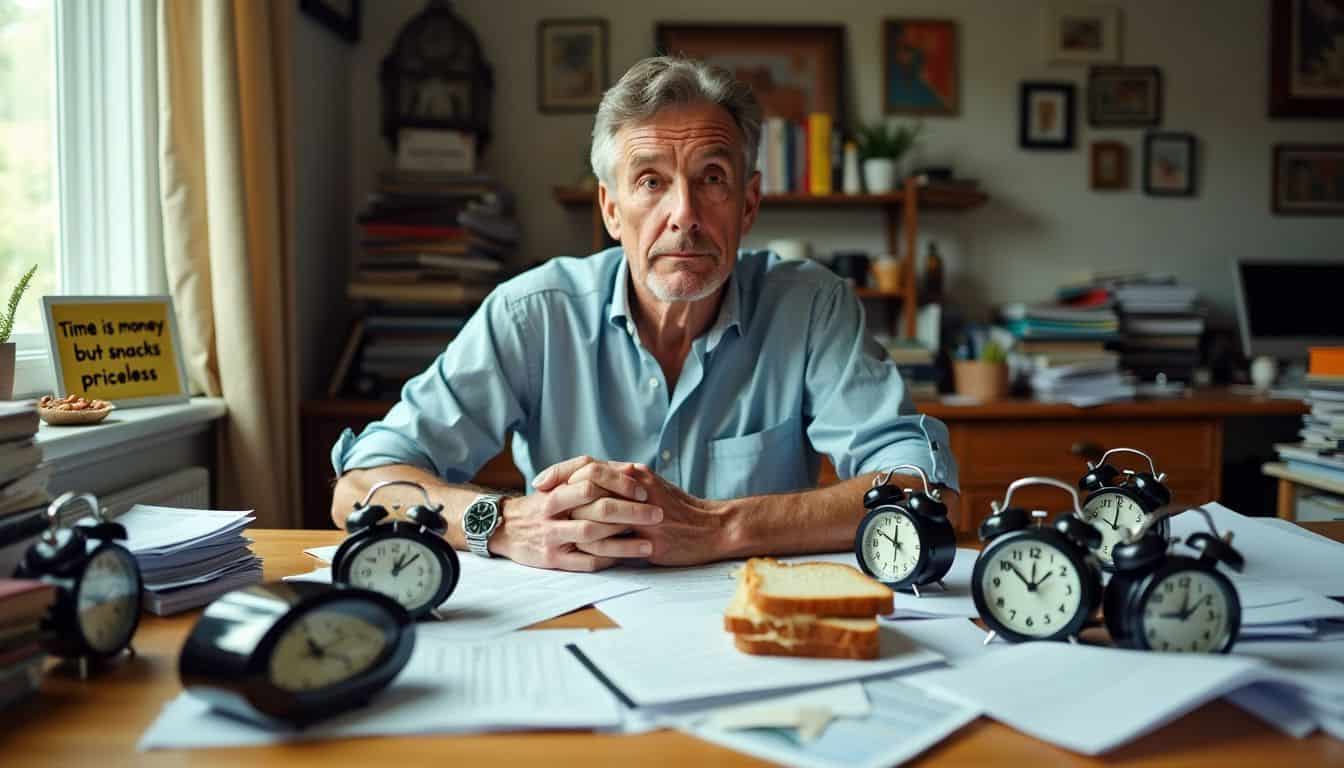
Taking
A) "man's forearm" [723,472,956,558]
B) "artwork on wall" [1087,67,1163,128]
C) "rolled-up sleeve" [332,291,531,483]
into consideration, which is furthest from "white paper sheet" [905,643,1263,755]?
"artwork on wall" [1087,67,1163,128]

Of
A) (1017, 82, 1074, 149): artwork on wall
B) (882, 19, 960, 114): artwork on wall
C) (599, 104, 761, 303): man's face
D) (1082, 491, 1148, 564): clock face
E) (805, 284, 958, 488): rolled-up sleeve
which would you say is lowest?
(1082, 491, 1148, 564): clock face

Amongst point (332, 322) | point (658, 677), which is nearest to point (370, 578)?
point (658, 677)

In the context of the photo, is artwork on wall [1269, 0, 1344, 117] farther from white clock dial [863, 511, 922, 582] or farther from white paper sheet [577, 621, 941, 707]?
white paper sheet [577, 621, 941, 707]

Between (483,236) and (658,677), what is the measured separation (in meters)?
2.45

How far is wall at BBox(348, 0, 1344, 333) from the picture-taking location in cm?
339

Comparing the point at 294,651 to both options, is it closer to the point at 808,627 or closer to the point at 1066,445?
the point at 808,627

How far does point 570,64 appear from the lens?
134 inches

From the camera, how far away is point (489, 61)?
3.38m

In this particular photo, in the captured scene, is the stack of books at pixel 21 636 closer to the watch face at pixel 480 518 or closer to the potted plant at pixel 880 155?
the watch face at pixel 480 518

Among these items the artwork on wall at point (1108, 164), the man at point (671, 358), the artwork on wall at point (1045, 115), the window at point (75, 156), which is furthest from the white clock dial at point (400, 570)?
the artwork on wall at point (1108, 164)

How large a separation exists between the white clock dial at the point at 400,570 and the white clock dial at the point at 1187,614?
27.0 inches

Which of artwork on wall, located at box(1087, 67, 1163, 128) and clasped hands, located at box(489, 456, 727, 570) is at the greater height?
artwork on wall, located at box(1087, 67, 1163, 128)

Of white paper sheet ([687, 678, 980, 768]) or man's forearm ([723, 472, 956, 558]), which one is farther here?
man's forearm ([723, 472, 956, 558])

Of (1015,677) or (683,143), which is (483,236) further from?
(1015,677)
